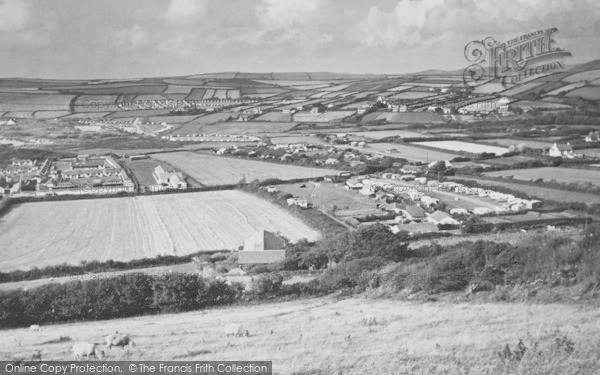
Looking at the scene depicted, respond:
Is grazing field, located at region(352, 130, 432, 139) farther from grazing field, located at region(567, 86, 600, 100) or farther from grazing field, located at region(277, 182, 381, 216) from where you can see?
grazing field, located at region(277, 182, 381, 216)

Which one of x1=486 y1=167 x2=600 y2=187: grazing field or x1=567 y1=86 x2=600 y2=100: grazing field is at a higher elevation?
x1=567 y1=86 x2=600 y2=100: grazing field

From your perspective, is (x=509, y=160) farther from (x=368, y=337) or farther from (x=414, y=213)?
(x=368, y=337)

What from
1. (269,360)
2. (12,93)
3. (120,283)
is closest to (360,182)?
(120,283)

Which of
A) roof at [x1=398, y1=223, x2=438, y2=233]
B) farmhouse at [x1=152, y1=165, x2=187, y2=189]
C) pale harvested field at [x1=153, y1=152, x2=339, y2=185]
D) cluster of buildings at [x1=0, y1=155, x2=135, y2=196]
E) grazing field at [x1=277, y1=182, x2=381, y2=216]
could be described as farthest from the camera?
pale harvested field at [x1=153, y1=152, x2=339, y2=185]

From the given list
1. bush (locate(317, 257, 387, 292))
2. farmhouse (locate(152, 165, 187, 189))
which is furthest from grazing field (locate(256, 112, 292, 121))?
bush (locate(317, 257, 387, 292))

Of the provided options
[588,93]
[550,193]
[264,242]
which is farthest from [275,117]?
[264,242]

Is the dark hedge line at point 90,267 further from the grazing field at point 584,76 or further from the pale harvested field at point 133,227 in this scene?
the grazing field at point 584,76
